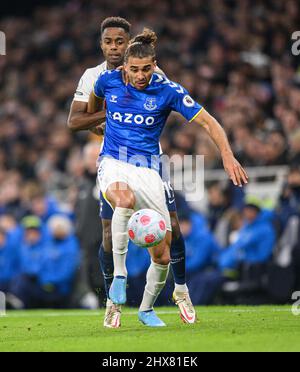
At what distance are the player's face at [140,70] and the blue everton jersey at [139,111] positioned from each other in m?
0.12

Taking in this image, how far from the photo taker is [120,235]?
28.7ft

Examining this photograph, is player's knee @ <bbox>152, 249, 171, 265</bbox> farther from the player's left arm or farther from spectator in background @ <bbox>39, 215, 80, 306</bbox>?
spectator in background @ <bbox>39, 215, 80, 306</bbox>

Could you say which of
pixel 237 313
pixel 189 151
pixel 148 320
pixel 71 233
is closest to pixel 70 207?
pixel 71 233

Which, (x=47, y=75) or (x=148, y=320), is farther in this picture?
(x=47, y=75)

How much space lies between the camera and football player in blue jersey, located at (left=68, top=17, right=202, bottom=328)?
9.45 meters

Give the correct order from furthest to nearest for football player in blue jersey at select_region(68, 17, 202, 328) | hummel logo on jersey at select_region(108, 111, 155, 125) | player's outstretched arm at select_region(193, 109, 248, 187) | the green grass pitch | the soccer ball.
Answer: football player in blue jersey at select_region(68, 17, 202, 328) → hummel logo on jersey at select_region(108, 111, 155, 125) → player's outstretched arm at select_region(193, 109, 248, 187) → the soccer ball → the green grass pitch

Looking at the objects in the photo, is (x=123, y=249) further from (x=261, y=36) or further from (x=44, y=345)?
(x=261, y=36)

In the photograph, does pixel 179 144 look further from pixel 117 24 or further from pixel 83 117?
pixel 83 117

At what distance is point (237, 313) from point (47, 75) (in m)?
14.0

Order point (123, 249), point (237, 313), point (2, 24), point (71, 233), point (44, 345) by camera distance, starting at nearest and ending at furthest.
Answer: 1. point (44, 345)
2. point (123, 249)
3. point (237, 313)
4. point (71, 233)
5. point (2, 24)

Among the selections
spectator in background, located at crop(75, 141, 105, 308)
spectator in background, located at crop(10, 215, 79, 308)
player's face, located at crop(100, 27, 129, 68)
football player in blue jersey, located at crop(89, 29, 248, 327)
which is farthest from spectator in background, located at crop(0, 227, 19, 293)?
football player in blue jersey, located at crop(89, 29, 248, 327)

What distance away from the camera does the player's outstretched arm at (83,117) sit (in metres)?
9.72

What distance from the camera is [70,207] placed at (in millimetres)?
18281

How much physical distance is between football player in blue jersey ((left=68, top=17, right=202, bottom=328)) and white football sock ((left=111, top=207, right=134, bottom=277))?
739 mm
